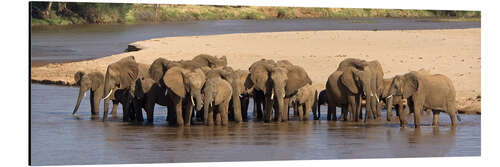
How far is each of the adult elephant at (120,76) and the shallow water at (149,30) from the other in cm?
51

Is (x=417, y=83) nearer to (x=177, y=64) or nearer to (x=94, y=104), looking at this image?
(x=177, y=64)

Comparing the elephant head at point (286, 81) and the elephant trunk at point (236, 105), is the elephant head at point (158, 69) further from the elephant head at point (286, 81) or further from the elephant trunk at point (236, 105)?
the elephant head at point (286, 81)

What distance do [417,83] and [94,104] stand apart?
586 centimetres

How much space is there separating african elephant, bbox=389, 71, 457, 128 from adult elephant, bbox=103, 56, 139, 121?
15.2 ft

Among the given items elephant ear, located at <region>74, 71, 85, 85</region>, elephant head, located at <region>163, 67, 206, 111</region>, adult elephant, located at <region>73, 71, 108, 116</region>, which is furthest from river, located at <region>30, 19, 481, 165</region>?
elephant head, located at <region>163, 67, 206, 111</region>

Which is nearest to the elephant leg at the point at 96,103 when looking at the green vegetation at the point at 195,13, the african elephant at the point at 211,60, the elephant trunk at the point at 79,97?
the elephant trunk at the point at 79,97

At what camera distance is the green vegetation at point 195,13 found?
802 inches

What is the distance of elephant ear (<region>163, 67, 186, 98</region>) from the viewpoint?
21.5 m

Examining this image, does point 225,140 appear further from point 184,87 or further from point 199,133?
point 184,87

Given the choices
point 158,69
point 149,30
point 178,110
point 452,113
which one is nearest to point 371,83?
point 452,113

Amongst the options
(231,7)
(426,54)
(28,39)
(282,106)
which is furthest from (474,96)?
(28,39)

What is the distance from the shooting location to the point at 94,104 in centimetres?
2370

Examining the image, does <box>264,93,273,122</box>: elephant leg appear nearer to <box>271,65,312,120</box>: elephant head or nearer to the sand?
<box>271,65,312,120</box>: elephant head

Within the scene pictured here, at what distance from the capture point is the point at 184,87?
70.5 feet
